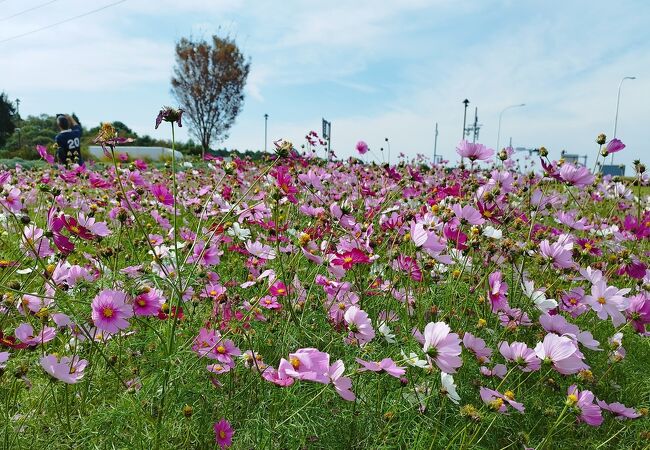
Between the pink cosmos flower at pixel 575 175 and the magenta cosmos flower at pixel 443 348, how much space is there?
2.91 ft

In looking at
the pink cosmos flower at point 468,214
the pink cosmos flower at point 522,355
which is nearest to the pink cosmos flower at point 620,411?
the pink cosmos flower at point 522,355

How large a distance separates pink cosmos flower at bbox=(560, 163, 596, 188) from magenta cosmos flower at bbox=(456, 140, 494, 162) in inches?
11.9

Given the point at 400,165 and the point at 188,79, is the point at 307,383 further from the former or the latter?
the point at 188,79

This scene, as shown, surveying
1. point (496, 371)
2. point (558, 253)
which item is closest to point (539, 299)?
point (558, 253)

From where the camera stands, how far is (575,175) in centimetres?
171

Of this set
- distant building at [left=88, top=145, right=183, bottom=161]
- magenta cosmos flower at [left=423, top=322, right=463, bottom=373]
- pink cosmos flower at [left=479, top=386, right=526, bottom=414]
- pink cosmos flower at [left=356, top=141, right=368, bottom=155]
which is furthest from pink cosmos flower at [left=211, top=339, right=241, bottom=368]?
distant building at [left=88, top=145, right=183, bottom=161]

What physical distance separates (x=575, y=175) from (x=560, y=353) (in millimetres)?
771

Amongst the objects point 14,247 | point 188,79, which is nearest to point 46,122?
point 188,79

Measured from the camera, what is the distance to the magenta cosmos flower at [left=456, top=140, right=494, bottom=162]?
192cm

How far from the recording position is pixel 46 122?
3369 cm

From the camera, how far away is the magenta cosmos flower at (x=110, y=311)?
109 centimetres

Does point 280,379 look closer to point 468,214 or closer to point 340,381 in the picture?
point 340,381

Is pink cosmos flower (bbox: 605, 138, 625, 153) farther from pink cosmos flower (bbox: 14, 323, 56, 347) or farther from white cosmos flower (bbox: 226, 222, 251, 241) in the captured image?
pink cosmos flower (bbox: 14, 323, 56, 347)

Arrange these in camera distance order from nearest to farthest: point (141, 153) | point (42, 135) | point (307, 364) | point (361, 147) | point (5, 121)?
point (307, 364), point (361, 147), point (141, 153), point (42, 135), point (5, 121)
